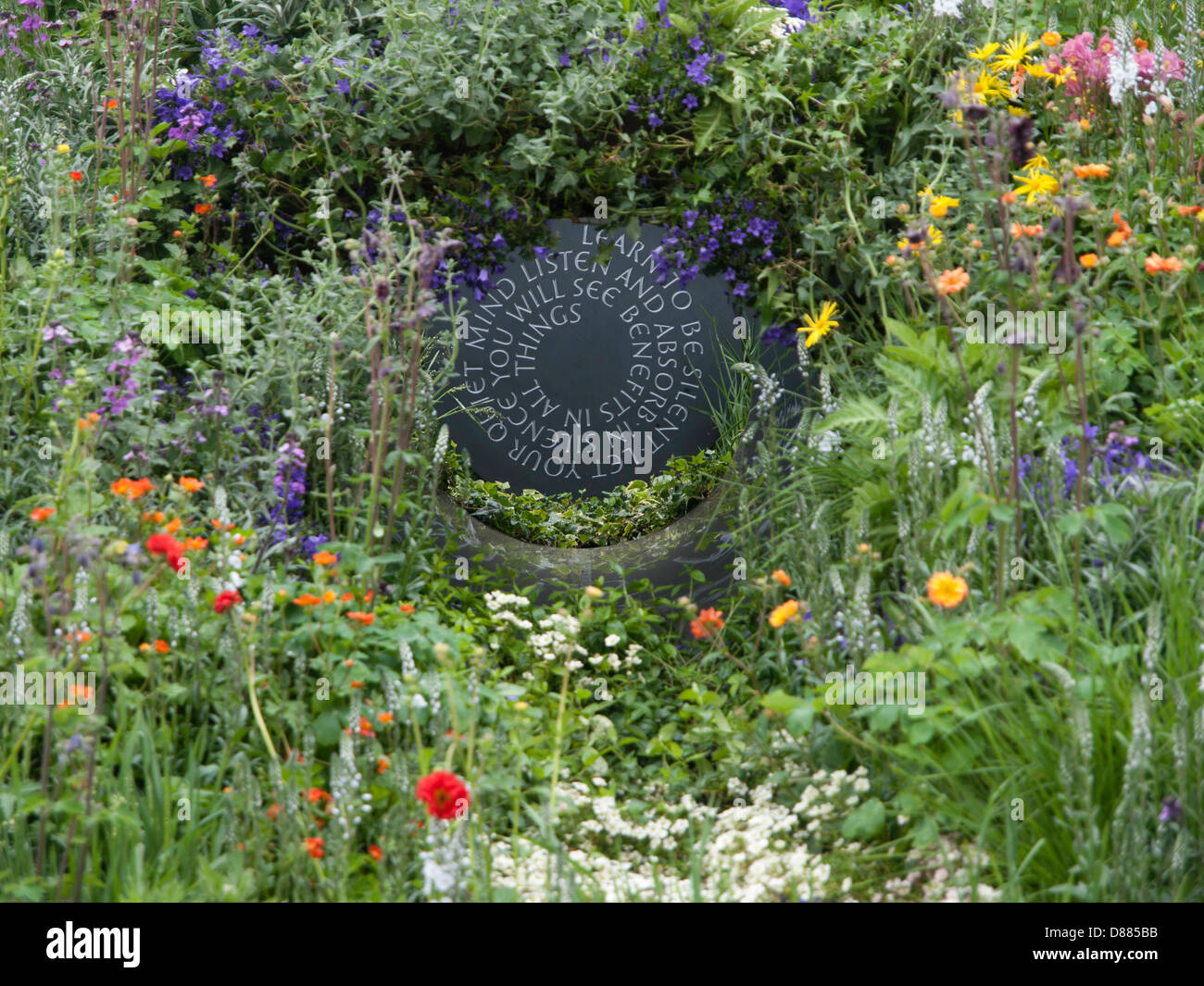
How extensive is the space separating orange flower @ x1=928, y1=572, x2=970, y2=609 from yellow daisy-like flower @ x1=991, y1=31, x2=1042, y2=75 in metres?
2.66

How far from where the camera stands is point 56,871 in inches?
86.4

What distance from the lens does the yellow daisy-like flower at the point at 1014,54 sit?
409 cm

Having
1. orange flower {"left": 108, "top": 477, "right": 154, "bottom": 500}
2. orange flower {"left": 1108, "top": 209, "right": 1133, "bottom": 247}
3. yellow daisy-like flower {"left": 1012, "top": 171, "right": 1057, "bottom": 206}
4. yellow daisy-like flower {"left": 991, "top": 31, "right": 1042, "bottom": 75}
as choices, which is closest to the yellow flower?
yellow daisy-like flower {"left": 1012, "top": 171, "right": 1057, "bottom": 206}

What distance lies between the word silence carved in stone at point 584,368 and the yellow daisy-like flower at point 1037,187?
175 cm

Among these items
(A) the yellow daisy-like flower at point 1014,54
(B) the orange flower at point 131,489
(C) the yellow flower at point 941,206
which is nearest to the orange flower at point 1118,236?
(C) the yellow flower at point 941,206

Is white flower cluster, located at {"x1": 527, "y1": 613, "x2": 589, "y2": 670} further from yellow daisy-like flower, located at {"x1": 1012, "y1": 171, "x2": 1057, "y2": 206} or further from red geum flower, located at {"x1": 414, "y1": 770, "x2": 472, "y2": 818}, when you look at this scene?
yellow daisy-like flower, located at {"x1": 1012, "y1": 171, "x2": 1057, "y2": 206}

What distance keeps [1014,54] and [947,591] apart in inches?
108

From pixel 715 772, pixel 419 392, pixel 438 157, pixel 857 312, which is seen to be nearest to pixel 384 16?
pixel 438 157

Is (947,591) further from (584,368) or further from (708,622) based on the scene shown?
(584,368)

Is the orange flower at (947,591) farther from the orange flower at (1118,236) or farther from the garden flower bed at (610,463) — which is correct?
the orange flower at (1118,236)

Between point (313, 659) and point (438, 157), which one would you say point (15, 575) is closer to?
point (313, 659)

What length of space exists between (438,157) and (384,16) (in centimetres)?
57

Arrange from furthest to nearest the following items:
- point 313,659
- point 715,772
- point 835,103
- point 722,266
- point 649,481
A: point 649,481
point 722,266
point 835,103
point 715,772
point 313,659

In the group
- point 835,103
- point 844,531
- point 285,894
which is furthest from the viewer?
point 835,103
